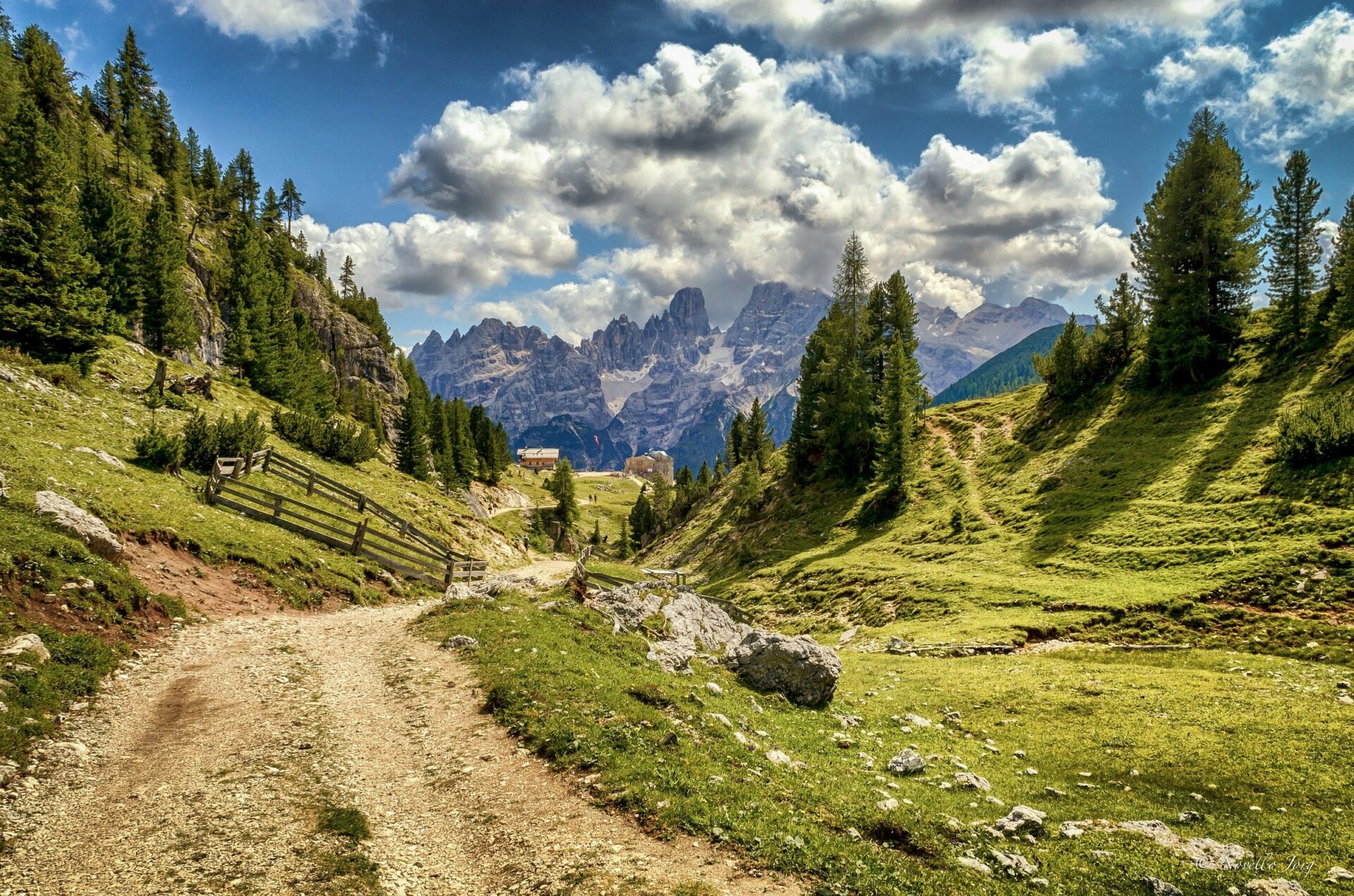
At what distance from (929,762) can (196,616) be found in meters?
24.0

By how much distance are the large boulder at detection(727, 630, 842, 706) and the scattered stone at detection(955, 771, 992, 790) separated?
624cm

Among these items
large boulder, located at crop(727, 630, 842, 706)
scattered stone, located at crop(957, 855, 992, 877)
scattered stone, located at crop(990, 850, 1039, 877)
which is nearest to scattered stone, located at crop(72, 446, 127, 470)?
large boulder, located at crop(727, 630, 842, 706)

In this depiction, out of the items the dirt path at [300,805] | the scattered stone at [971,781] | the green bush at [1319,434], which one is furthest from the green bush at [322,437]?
the green bush at [1319,434]

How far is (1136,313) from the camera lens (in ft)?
210

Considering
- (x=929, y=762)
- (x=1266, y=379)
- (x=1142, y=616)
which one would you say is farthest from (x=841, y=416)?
(x=929, y=762)

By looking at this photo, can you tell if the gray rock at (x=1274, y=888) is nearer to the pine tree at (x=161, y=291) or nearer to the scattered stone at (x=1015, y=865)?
the scattered stone at (x=1015, y=865)

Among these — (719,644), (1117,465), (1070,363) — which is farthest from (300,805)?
(1070,363)

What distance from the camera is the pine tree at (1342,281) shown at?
47.4 meters

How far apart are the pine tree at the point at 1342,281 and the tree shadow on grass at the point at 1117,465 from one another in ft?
34.3

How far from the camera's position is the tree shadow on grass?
42750 millimetres

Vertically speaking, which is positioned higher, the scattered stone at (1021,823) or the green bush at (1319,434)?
the green bush at (1319,434)

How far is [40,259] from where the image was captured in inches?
1457

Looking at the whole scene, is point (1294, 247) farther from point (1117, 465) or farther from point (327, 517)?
point (327, 517)

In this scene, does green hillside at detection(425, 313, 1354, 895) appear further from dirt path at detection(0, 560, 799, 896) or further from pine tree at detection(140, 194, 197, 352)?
pine tree at detection(140, 194, 197, 352)
